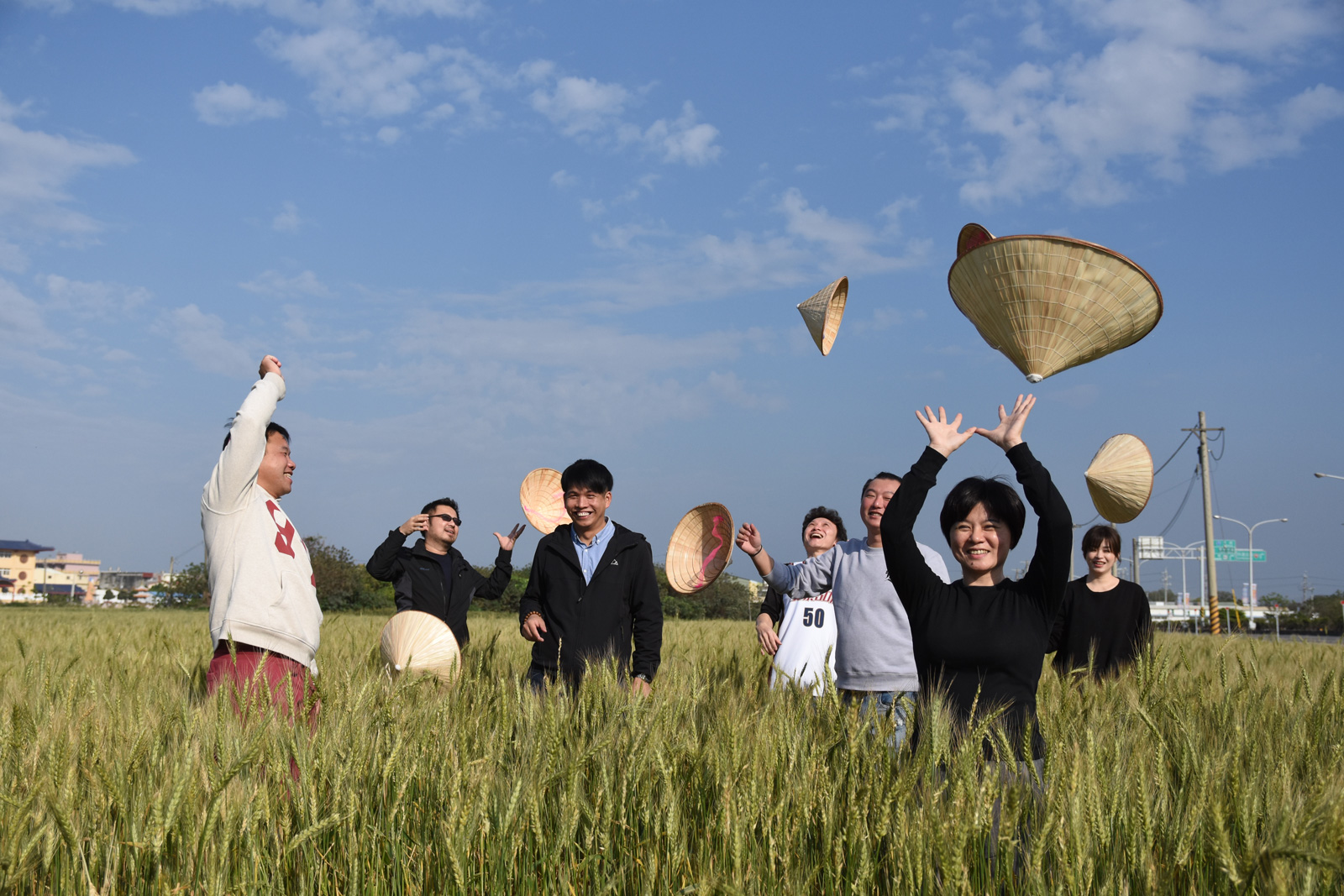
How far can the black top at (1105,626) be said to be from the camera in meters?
4.77

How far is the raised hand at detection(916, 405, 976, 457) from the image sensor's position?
9.04ft

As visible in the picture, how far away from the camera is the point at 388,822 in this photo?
187 centimetres

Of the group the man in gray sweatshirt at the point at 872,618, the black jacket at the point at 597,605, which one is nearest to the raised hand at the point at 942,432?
the man in gray sweatshirt at the point at 872,618

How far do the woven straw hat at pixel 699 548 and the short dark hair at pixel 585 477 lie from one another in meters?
1.90

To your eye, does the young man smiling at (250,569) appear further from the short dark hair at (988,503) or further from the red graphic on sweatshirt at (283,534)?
the short dark hair at (988,503)

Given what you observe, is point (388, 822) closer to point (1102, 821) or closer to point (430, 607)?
point (1102, 821)

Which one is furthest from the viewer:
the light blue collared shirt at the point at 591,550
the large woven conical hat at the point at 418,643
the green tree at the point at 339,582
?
the green tree at the point at 339,582

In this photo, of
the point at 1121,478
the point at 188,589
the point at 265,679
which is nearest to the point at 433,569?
the point at 265,679

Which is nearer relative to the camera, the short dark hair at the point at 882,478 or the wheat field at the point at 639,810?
the wheat field at the point at 639,810

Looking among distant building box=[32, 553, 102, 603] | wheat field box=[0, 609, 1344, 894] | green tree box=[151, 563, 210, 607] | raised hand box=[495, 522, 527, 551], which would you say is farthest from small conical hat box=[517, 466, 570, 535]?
distant building box=[32, 553, 102, 603]

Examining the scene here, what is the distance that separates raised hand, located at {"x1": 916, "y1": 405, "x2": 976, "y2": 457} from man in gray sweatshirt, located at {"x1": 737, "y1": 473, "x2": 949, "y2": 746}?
845mm

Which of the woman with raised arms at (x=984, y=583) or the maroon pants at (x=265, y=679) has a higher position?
the woman with raised arms at (x=984, y=583)

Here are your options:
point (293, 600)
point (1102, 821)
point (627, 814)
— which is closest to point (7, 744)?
point (293, 600)

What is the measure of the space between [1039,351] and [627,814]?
3117 millimetres
